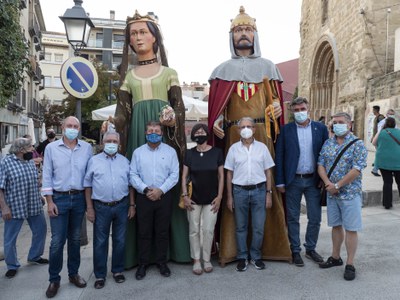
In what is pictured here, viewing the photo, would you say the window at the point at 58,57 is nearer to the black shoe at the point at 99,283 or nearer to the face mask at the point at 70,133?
the face mask at the point at 70,133

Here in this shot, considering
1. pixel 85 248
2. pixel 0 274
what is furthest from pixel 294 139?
pixel 0 274

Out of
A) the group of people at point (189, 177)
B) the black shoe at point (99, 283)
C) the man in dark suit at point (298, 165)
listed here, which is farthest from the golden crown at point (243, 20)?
the black shoe at point (99, 283)

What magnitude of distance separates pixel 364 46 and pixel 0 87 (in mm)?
12627

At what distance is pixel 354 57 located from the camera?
1507 cm

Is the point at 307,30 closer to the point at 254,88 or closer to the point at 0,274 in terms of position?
the point at 254,88

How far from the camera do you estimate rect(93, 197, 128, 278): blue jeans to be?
3480mm

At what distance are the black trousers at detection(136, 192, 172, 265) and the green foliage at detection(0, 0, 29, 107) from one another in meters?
4.22

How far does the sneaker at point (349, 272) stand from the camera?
354 centimetres

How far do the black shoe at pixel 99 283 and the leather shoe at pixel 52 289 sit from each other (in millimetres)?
340

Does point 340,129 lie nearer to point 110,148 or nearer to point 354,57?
point 110,148

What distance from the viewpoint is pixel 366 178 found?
856 cm

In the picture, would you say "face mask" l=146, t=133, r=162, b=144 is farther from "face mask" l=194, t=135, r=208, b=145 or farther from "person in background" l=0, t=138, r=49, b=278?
"person in background" l=0, t=138, r=49, b=278

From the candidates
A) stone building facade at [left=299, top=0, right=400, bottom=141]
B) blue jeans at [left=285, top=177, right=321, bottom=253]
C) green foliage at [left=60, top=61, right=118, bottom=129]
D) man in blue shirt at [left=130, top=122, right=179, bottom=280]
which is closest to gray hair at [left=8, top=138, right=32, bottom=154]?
man in blue shirt at [left=130, top=122, right=179, bottom=280]

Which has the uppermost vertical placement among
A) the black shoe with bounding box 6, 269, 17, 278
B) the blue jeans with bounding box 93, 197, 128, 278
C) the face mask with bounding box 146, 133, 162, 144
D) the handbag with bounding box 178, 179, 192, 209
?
the face mask with bounding box 146, 133, 162, 144
